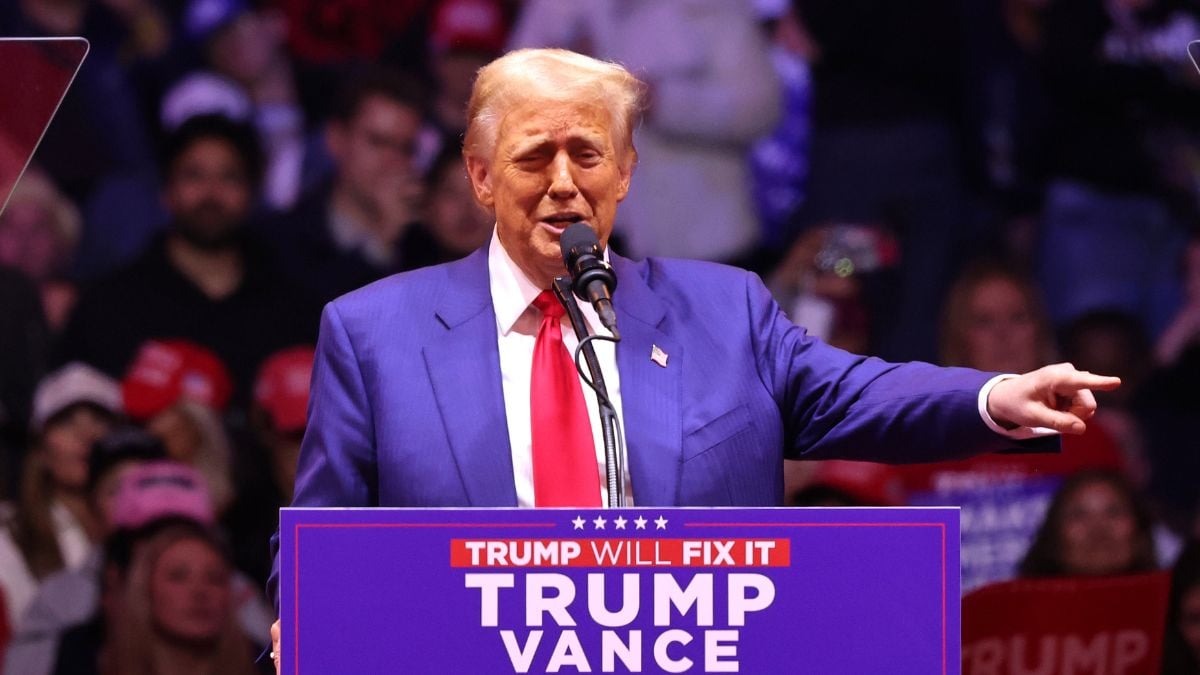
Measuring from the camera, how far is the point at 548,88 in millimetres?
2197

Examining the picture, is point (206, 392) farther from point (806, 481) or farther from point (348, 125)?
point (806, 481)

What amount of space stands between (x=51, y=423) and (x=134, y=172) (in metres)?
0.79

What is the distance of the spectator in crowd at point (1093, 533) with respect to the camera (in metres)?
4.83

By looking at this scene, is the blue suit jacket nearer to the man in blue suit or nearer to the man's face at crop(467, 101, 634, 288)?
the man in blue suit

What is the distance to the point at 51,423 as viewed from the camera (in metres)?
4.74

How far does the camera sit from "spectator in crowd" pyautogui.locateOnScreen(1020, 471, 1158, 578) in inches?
190

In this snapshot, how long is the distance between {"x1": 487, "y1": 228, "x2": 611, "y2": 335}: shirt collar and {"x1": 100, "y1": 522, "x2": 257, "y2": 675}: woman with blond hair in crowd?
2.66 metres

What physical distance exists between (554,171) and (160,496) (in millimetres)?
2867

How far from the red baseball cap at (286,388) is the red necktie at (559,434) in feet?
9.10

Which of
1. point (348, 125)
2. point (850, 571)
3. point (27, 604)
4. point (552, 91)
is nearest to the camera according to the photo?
point (850, 571)

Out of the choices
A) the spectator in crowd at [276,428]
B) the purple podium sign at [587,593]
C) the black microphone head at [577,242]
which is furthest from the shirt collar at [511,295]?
the spectator in crowd at [276,428]

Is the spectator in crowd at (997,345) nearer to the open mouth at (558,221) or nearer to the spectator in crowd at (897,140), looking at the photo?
the spectator in crowd at (897,140)

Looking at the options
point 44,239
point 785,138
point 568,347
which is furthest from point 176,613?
point 568,347

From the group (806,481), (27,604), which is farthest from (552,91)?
(27,604)
